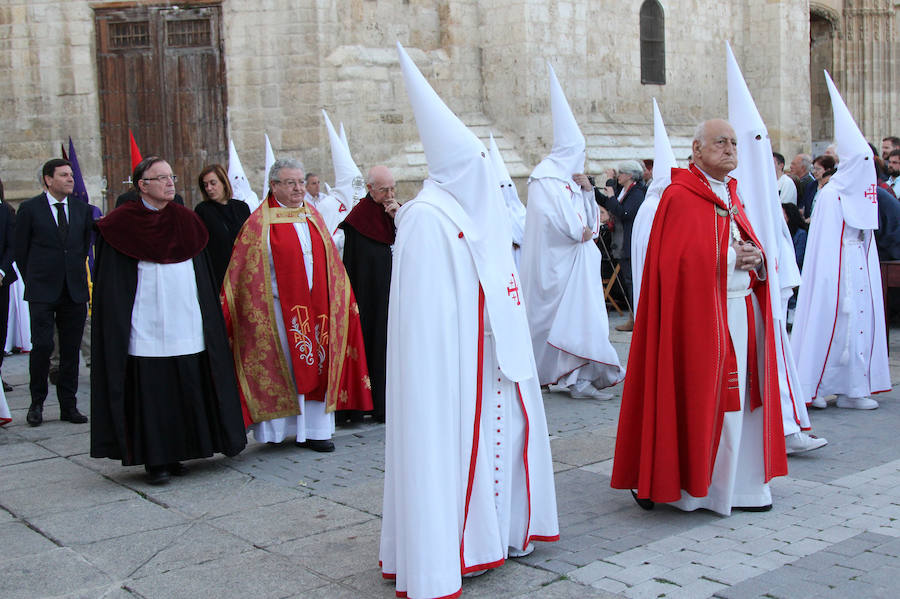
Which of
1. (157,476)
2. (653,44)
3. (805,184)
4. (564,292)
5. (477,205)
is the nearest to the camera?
(477,205)

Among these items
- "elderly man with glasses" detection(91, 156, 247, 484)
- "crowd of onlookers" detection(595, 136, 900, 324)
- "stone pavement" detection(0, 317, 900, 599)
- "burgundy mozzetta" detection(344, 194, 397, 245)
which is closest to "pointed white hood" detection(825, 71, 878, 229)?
"stone pavement" detection(0, 317, 900, 599)

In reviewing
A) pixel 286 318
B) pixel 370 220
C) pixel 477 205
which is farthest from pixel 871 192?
pixel 477 205

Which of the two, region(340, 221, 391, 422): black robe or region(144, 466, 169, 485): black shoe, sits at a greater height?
region(340, 221, 391, 422): black robe

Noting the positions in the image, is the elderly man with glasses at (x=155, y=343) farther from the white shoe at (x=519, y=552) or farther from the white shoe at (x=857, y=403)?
the white shoe at (x=857, y=403)

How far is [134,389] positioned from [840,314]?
5141mm

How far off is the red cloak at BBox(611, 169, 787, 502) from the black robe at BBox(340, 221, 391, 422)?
294 cm

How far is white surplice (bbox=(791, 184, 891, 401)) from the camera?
7.48 m

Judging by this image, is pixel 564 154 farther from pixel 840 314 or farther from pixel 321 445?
pixel 321 445

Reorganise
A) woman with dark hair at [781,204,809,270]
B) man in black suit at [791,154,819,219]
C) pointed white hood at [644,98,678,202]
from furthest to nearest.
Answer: man in black suit at [791,154,819,219] → woman with dark hair at [781,204,809,270] → pointed white hood at [644,98,678,202]

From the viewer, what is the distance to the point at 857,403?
24.3 feet

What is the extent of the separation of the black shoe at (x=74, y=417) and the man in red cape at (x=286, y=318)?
6.28 feet

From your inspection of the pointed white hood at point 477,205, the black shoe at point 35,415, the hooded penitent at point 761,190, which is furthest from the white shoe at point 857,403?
the black shoe at point 35,415

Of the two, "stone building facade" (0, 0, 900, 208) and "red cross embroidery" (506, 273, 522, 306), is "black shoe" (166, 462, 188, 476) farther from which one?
"stone building facade" (0, 0, 900, 208)

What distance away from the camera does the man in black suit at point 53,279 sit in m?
7.68
